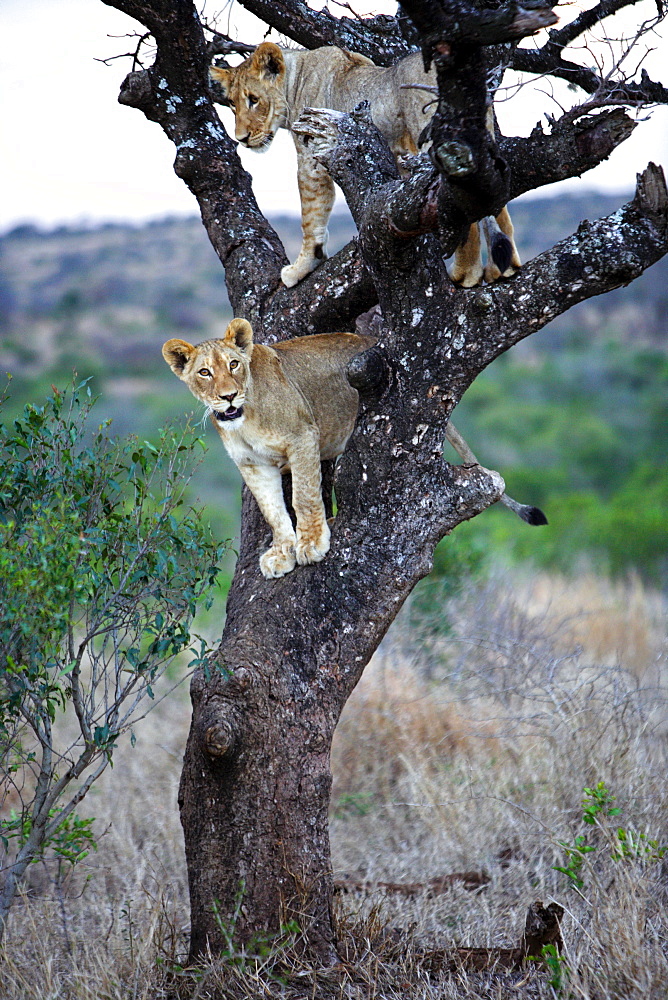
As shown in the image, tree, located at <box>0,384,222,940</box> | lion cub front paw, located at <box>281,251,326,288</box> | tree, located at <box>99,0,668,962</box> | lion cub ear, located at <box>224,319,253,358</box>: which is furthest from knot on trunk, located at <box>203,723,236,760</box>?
lion cub front paw, located at <box>281,251,326,288</box>

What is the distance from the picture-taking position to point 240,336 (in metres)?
4.05

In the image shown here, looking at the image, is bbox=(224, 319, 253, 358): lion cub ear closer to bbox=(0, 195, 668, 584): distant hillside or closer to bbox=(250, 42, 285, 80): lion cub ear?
bbox=(250, 42, 285, 80): lion cub ear

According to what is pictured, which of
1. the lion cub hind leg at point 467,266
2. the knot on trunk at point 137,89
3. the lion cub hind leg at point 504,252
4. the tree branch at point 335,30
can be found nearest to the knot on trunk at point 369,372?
the lion cub hind leg at point 467,266

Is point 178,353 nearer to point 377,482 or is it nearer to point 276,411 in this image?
point 276,411

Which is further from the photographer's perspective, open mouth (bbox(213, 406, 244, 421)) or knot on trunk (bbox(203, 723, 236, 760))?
open mouth (bbox(213, 406, 244, 421))

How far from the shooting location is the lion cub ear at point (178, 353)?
400 cm

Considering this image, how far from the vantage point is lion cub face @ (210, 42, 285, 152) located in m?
5.00

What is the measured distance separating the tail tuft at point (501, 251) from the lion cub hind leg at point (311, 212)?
1.06 meters

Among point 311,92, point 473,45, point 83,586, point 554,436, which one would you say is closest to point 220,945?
point 83,586

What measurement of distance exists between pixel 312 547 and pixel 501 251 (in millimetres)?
1477

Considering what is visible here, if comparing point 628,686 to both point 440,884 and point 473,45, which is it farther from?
point 473,45

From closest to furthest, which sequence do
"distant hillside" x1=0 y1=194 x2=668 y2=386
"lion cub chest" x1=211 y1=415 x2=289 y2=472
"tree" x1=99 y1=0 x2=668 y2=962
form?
"tree" x1=99 y1=0 x2=668 y2=962
"lion cub chest" x1=211 y1=415 x2=289 y2=472
"distant hillside" x1=0 y1=194 x2=668 y2=386

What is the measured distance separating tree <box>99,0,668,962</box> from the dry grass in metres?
0.40

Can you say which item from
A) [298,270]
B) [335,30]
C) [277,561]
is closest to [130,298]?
[335,30]
